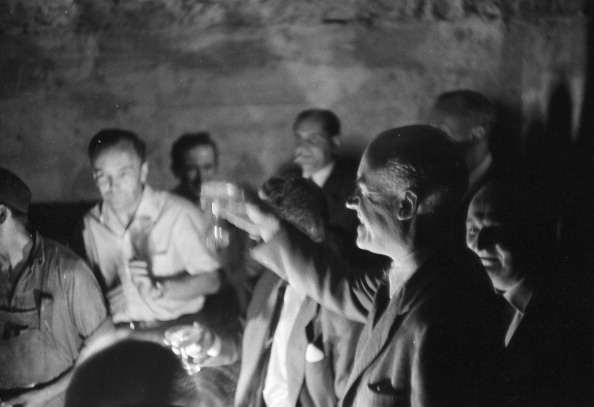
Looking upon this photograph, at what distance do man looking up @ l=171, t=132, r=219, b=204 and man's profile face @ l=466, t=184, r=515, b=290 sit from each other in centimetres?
106

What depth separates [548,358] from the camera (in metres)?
2.08

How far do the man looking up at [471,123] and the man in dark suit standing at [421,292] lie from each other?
0.68 meters

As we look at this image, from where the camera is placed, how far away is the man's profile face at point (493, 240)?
221 centimetres

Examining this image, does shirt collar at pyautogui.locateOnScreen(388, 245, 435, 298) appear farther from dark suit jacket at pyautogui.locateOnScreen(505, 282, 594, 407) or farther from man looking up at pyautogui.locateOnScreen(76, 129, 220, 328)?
man looking up at pyautogui.locateOnScreen(76, 129, 220, 328)

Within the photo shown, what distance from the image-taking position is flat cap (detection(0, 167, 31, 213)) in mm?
2699

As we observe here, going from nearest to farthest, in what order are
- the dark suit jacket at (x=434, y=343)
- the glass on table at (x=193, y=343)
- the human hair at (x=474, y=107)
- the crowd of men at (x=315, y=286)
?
the dark suit jacket at (x=434, y=343) → the crowd of men at (x=315, y=286) → the glass on table at (x=193, y=343) → the human hair at (x=474, y=107)

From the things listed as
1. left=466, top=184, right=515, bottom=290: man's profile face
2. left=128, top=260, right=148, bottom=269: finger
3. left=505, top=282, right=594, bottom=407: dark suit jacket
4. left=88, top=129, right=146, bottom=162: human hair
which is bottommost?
left=505, top=282, right=594, bottom=407: dark suit jacket

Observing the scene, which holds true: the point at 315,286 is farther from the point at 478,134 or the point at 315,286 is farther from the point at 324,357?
the point at 478,134

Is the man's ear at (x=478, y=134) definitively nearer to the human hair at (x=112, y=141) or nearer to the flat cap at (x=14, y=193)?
the human hair at (x=112, y=141)

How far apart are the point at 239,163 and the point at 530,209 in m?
1.14

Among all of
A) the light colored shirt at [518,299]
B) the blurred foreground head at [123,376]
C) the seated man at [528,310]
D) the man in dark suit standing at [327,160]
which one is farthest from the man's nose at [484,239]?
the blurred foreground head at [123,376]

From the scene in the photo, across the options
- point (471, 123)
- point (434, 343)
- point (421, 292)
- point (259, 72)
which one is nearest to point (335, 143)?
point (259, 72)

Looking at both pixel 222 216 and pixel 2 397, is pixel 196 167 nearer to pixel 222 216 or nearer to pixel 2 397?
pixel 222 216

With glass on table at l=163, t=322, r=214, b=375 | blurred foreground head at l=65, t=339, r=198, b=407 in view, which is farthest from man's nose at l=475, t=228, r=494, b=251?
blurred foreground head at l=65, t=339, r=198, b=407
